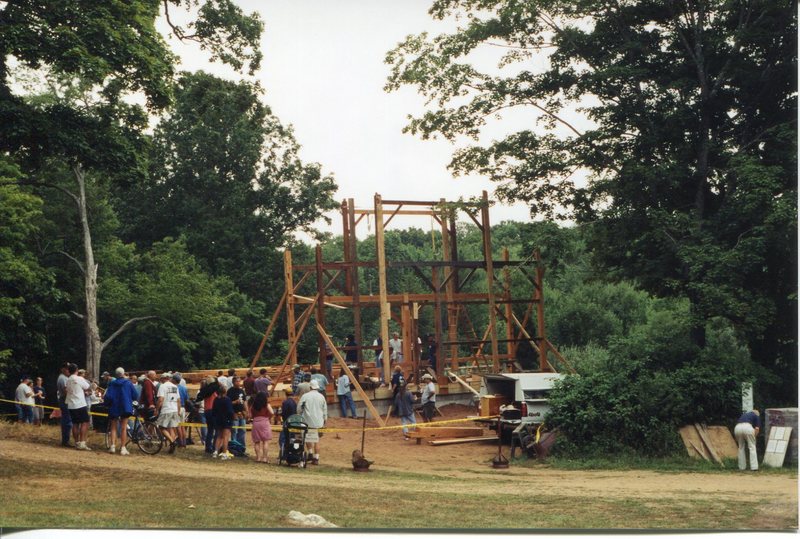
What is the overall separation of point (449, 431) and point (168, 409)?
775 cm

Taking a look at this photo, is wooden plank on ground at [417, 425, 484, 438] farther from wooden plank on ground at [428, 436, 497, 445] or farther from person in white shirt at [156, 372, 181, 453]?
person in white shirt at [156, 372, 181, 453]

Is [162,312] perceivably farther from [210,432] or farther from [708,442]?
[708,442]

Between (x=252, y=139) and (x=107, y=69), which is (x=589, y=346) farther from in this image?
(x=107, y=69)

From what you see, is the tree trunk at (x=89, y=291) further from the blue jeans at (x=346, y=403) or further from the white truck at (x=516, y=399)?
the white truck at (x=516, y=399)

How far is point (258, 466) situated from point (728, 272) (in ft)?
35.1

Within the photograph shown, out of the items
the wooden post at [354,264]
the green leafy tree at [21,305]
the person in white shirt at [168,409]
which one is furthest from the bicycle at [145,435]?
the wooden post at [354,264]

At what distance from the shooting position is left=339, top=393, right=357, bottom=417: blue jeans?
28.5 metres

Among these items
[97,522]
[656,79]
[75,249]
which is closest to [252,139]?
[75,249]

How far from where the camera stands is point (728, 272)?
22.5m

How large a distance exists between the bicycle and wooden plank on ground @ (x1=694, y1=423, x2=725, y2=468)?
1094 centimetres

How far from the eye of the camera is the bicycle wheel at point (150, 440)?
68.0ft

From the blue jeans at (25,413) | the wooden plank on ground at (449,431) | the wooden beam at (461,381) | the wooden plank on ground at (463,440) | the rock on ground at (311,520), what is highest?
the wooden beam at (461,381)

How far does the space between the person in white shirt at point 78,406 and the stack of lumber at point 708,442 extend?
1206 centimetres

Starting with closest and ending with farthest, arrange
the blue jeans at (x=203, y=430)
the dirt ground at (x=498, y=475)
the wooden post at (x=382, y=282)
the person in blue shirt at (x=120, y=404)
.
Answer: the dirt ground at (x=498, y=475), the person in blue shirt at (x=120, y=404), the blue jeans at (x=203, y=430), the wooden post at (x=382, y=282)
